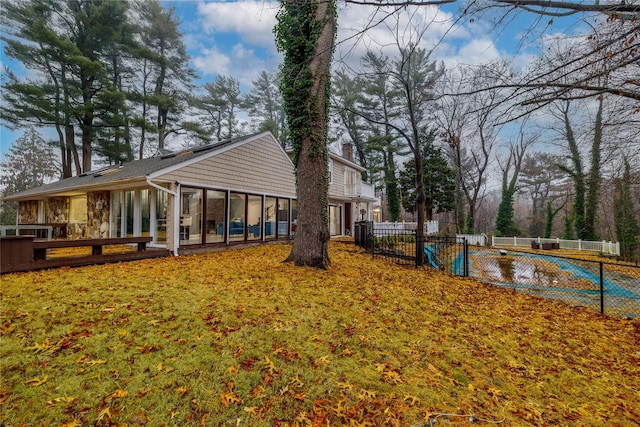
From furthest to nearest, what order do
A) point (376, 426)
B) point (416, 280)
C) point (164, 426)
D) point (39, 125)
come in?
point (39, 125) → point (416, 280) → point (376, 426) → point (164, 426)

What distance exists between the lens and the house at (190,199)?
8523mm

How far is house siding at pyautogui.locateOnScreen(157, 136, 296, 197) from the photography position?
8.77m

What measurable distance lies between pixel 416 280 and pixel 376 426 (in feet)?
15.8

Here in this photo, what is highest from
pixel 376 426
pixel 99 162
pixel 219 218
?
pixel 99 162

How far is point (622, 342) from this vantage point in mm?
3998

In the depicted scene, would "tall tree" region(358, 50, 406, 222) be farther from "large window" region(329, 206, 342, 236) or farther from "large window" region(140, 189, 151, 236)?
"large window" region(140, 189, 151, 236)

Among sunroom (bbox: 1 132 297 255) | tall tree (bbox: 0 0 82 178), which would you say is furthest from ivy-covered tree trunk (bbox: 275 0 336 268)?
tall tree (bbox: 0 0 82 178)

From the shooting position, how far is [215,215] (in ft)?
31.2

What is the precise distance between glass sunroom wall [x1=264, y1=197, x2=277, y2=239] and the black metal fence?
3.93 meters

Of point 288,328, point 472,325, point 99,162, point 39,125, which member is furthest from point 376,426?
point 99,162

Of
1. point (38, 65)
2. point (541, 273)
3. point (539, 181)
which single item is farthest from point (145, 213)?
point (539, 181)

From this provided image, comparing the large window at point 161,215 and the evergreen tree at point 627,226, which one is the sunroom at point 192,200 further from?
the evergreen tree at point 627,226

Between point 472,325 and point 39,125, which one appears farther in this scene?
point 39,125

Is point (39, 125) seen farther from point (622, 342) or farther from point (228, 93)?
point (622, 342)
